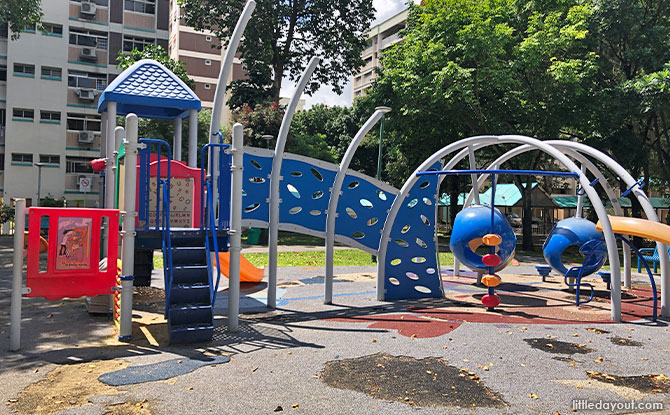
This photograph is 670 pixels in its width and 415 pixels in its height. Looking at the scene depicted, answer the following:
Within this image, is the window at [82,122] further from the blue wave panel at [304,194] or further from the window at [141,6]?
the blue wave panel at [304,194]

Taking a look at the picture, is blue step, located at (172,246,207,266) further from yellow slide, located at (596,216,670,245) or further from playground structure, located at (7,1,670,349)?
yellow slide, located at (596,216,670,245)

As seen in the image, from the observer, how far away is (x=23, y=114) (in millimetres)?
39156

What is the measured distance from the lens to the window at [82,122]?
133 feet

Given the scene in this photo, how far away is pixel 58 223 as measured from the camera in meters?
7.54

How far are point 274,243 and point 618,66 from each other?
897 inches

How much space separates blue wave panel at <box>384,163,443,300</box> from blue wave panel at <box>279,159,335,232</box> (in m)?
1.71

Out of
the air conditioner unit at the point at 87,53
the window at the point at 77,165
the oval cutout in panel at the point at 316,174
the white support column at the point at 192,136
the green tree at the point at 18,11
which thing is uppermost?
the air conditioner unit at the point at 87,53

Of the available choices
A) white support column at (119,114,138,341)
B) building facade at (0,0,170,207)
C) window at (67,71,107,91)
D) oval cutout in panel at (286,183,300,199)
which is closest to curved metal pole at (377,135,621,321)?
oval cutout in panel at (286,183,300,199)

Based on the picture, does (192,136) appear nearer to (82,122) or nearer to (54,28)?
(82,122)

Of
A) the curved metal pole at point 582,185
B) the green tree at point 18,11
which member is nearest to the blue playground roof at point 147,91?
the curved metal pole at point 582,185

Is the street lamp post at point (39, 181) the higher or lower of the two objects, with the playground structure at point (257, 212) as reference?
higher

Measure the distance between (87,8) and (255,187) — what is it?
1497 inches

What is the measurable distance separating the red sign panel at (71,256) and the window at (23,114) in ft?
121

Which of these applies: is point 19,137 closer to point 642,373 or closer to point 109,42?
point 109,42
